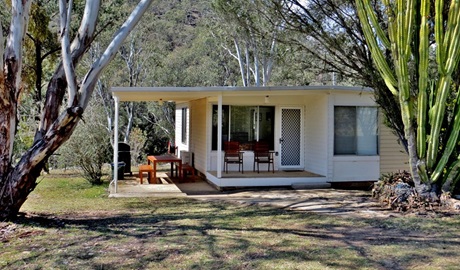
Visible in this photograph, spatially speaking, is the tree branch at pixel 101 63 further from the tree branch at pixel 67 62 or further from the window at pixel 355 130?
the window at pixel 355 130

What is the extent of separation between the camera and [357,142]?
11.6 m

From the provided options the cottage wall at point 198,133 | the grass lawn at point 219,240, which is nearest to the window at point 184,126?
the cottage wall at point 198,133

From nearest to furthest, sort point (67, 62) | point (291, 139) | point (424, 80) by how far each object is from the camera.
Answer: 1. point (67, 62)
2. point (424, 80)
3. point (291, 139)

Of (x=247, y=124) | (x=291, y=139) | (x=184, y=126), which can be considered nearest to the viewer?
(x=247, y=124)

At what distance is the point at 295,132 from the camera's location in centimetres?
1270

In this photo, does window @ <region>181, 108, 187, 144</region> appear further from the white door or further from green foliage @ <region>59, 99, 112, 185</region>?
the white door

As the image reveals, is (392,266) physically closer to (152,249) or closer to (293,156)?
(152,249)

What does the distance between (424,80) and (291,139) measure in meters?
5.46

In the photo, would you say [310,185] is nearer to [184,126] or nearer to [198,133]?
[198,133]

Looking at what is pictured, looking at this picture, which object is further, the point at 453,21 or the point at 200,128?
the point at 200,128

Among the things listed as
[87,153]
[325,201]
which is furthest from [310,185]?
[87,153]

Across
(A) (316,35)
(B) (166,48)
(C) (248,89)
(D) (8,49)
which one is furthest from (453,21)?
(B) (166,48)

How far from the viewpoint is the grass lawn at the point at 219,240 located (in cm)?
480

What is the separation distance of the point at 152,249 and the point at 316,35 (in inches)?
292
